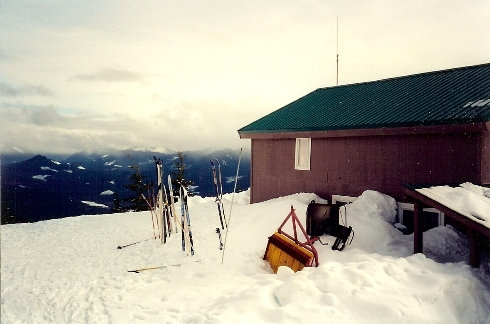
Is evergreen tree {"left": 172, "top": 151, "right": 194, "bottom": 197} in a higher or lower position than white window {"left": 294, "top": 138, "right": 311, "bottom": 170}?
lower

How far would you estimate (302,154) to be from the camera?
1583cm

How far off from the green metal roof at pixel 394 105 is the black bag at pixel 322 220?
3554 millimetres

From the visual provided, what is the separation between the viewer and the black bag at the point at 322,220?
1130cm

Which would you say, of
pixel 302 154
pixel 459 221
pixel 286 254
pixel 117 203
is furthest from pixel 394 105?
pixel 117 203

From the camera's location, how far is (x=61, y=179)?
66.1 meters

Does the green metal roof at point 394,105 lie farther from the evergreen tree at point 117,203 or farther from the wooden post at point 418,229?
the evergreen tree at point 117,203

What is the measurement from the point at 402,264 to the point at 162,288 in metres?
5.36

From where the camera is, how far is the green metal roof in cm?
1152

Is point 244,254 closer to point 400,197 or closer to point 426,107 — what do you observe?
point 400,197

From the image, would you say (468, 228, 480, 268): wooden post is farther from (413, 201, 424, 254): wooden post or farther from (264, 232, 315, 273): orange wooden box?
(264, 232, 315, 273): orange wooden box

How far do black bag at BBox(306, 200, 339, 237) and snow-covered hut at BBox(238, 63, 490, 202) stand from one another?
2763mm

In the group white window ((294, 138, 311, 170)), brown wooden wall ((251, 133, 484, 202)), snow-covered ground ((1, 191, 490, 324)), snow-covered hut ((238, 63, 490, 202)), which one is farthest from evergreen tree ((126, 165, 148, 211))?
white window ((294, 138, 311, 170))

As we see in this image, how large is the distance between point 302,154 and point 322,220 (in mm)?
4959

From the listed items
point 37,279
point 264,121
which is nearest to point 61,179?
point 264,121
